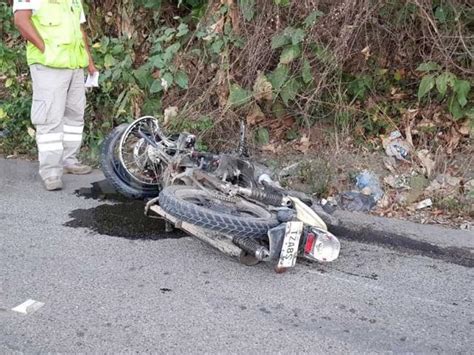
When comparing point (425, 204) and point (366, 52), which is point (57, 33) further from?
point (425, 204)

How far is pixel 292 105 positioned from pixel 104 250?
8.87 feet

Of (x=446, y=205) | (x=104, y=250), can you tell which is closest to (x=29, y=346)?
(x=104, y=250)

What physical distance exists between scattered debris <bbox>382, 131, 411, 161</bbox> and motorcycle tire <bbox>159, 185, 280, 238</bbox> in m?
2.12

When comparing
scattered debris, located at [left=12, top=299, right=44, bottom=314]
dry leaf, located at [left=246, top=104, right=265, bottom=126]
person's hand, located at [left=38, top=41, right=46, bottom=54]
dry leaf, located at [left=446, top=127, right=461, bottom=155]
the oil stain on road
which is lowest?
the oil stain on road

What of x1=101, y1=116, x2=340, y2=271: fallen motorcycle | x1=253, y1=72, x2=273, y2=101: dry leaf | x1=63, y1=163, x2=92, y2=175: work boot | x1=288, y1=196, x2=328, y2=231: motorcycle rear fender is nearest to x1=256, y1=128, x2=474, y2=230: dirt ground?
x1=253, y1=72, x2=273, y2=101: dry leaf

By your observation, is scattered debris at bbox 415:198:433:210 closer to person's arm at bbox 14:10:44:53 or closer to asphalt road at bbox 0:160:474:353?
asphalt road at bbox 0:160:474:353

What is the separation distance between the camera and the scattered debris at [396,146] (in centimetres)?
537

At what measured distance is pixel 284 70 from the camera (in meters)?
5.57

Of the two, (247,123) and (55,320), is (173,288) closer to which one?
(55,320)

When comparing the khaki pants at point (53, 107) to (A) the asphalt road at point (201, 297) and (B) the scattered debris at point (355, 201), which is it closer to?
(A) the asphalt road at point (201, 297)

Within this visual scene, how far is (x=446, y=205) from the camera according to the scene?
475cm

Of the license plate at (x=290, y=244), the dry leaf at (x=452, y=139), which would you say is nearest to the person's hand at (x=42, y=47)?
the license plate at (x=290, y=244)

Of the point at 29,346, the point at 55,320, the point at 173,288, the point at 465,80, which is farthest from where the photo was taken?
the point at 465,80

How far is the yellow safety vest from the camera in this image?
4.92 m
